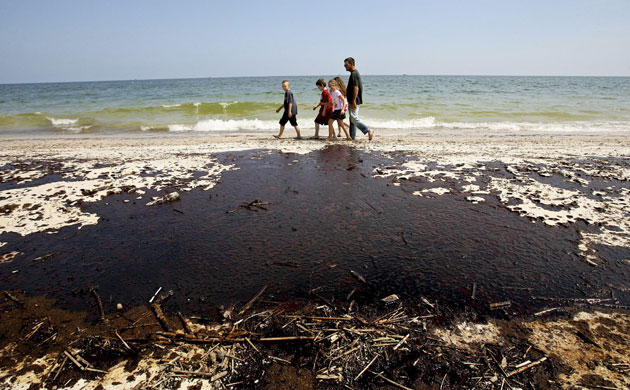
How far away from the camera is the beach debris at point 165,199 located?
464 centimetres

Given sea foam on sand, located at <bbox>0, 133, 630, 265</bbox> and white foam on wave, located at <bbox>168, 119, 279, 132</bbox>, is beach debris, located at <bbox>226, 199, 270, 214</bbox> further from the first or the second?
white foam on wave, located at <bbox>168, 119, 279, 132</bbox>

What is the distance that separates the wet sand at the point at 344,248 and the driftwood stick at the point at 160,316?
0.06 metres

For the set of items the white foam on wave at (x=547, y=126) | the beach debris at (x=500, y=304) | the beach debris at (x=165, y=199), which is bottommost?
the beach debris at (x=500, y=304)

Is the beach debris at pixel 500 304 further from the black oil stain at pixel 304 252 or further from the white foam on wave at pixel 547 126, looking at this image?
the white foam on wave at pixel 547 126

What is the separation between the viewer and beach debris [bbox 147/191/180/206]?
4642mm

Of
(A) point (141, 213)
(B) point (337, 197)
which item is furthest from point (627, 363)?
(A) point (141, 213)

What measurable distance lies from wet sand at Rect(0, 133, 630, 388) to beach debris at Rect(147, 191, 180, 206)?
0.13 m

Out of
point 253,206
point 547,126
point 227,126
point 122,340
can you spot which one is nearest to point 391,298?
point 122,340

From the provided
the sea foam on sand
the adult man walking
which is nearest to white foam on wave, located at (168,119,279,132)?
the sea foam on sand

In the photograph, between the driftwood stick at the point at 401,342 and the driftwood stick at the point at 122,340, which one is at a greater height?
the driftwood stick at the point at 122,340

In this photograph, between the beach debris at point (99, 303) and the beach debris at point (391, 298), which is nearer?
the beach debris at point (99, 303)

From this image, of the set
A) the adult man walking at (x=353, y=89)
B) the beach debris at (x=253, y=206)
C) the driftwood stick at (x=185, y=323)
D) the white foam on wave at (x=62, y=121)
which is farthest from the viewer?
the white foam on wave at (x=62, y=121)

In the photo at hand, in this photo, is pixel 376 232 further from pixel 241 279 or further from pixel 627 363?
pixel 627 363

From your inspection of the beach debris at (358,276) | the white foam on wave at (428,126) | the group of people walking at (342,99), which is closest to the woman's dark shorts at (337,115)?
the group of people walking at (342,99)
